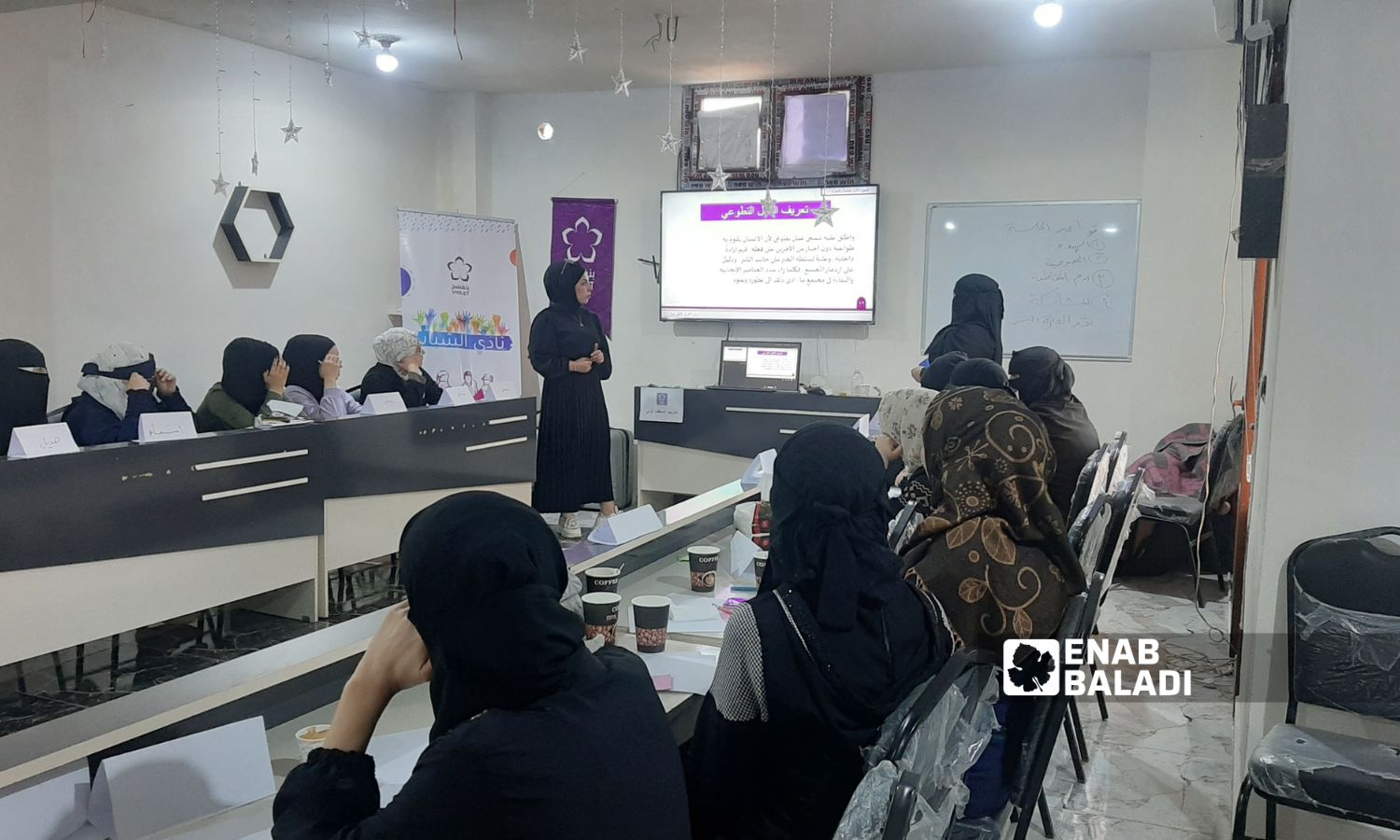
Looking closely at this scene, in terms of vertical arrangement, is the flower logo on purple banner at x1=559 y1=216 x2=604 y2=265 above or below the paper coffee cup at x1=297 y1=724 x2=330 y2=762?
above

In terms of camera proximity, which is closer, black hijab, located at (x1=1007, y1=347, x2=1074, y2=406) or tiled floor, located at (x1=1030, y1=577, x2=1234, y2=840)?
tiled floor, located at (x1=1030, y1=577, x2=1234, y2=840)

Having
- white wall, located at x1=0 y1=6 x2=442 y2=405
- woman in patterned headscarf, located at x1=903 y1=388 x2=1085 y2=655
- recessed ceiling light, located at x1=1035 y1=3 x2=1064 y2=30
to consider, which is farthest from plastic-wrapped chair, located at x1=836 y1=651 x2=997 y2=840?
white wall, located at x1=0 y1=6 x2=442 y2=405

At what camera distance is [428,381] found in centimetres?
480

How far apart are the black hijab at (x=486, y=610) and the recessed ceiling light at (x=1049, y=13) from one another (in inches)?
168

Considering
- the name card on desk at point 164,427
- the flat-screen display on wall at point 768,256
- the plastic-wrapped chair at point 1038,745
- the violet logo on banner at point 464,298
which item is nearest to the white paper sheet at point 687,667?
the plastic-wrapped chair at point 1038,745


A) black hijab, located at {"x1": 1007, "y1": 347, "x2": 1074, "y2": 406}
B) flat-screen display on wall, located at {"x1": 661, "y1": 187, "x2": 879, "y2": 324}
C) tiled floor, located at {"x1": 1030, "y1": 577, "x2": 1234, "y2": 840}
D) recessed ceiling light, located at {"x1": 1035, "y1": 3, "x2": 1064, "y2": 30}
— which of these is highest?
recessed ceiling light, located at {"x1": 1035, "y1": 3, "x2": 1064, "y2": 30}

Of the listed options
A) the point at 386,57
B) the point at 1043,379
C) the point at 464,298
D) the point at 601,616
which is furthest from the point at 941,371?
the point at 386,57

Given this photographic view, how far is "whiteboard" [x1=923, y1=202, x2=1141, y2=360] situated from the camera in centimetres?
548

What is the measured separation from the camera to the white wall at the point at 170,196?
4574mm

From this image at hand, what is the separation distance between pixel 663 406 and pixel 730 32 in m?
2.15

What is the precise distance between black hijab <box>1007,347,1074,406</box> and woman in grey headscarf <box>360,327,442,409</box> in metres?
2.66

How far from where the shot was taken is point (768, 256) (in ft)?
20.3

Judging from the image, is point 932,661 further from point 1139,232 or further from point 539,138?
point 539,138

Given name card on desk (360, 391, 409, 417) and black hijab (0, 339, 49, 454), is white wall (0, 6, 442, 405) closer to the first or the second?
black hijab (0, 339, 49, 454)
